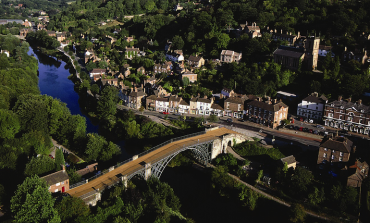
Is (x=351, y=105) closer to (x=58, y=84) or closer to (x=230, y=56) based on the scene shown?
(x=230, y=56)

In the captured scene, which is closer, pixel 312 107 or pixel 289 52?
pixel 312 107

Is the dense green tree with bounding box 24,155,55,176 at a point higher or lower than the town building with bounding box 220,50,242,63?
lower

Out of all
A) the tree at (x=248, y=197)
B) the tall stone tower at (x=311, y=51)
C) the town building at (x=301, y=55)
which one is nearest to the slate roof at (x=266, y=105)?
the town building at (x=301, y=55)

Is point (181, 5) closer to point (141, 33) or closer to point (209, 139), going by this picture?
point (141, 33)

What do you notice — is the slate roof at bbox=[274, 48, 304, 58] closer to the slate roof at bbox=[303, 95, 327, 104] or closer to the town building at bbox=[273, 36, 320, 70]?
the town building at bbox=[273, 36, 320, 70]

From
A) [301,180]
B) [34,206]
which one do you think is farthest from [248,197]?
[34,206]

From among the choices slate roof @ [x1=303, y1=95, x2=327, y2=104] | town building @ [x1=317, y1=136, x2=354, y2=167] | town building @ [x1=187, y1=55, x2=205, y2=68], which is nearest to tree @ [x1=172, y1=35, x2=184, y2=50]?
town building @ [x1=187, y1=55, x2=205, y2=68]
